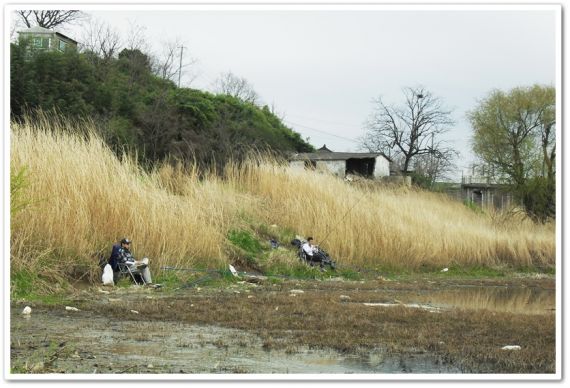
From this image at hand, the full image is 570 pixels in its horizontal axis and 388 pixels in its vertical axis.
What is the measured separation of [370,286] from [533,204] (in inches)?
608

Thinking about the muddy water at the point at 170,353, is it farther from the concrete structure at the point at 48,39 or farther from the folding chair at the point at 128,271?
the concrete structure at the point at 48,39

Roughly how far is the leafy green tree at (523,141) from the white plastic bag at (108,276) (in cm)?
2064

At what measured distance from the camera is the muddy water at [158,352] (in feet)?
22.4

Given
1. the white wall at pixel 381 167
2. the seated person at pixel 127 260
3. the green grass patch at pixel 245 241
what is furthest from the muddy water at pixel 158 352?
the white wall at pixel 381 167

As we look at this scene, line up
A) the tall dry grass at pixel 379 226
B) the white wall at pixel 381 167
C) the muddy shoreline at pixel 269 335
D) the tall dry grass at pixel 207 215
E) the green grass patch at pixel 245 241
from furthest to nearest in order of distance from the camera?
1. the white wall at pixel 381 167
2. the tall dry grass at pixel 379 226
3. the green grass patch at pixel 245 241
4. the tall dry grass at pixel 207 215
5. the muddy shoreline at pixel 269 335

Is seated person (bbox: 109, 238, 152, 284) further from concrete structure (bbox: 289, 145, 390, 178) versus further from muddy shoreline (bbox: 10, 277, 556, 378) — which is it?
concrete structure (bbox: 289, 145, 390, 178)

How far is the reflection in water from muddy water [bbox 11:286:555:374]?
20.3 feet

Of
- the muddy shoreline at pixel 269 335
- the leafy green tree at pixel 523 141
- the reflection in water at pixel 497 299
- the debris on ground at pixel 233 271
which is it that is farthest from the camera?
the leafy green tree at pixel 523 141

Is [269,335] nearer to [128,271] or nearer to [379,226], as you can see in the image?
[128,271]

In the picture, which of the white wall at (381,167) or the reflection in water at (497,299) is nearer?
the reflection in water at (497,299)

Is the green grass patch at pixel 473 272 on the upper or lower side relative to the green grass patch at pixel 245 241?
lower

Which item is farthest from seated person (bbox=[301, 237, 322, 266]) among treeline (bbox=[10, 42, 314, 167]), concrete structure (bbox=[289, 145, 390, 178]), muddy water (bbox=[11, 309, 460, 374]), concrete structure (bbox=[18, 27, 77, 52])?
concrete structure (bbox=[289, 145, 390, 178])

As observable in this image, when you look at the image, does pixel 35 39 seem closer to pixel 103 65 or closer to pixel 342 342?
pixel 103 65
